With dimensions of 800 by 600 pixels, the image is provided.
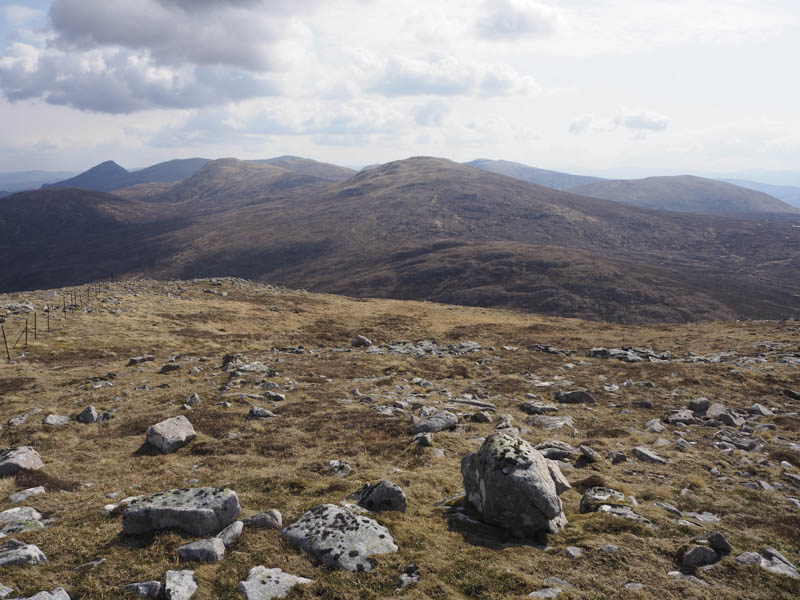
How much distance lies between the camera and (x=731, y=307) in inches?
3829

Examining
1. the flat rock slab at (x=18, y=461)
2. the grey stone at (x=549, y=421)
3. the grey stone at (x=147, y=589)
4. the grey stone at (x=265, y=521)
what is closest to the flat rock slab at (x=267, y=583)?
the grey stone at (x=147, y=589)

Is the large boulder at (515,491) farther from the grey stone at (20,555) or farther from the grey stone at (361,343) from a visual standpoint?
the grey stone at (361,343)

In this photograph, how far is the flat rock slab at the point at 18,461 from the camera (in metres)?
12.9

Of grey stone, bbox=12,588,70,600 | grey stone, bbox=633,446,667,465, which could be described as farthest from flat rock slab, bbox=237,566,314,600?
grey stone, bbox=633,446,667,465

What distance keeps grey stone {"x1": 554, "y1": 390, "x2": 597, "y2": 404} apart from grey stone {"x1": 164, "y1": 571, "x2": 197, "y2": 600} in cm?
1954

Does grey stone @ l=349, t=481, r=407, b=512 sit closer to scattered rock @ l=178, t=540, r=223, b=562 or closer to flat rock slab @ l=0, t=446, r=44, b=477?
scattered rock @ l=178, t=540, r=223, b=562

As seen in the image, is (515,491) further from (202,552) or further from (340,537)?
(202,552)

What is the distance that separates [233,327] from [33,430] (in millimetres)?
29366

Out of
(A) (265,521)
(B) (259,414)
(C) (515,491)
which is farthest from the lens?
(B) (259,414)

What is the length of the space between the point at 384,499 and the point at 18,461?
1123 centimetres

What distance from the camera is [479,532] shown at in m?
10.1

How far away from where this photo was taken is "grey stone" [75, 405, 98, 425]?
1859 cm

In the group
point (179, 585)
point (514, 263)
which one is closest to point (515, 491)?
point (179, 585)

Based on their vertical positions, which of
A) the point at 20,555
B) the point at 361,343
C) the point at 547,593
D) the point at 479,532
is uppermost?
the point at 20,555
